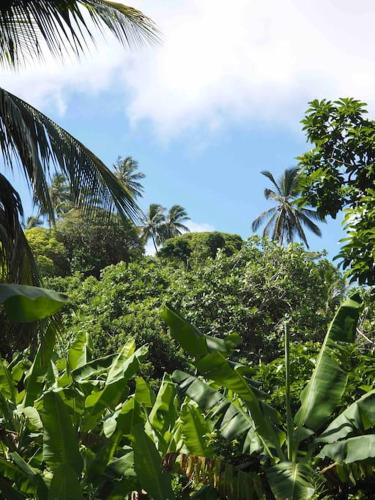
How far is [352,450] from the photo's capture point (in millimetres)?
4477

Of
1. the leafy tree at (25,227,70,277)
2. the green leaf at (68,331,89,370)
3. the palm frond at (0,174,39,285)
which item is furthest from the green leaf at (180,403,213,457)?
the leafy tree at (25,227,70,277)

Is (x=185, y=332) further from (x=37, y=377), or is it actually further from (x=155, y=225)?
(x=155, y=225)

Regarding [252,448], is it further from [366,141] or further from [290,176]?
[290,176]

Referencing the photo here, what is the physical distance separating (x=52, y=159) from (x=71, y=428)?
372 centimetres

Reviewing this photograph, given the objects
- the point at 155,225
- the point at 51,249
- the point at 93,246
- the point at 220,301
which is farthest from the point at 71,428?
the point at 155,225

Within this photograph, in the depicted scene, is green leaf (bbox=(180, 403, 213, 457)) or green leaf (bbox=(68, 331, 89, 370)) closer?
green leaf (bbox=(180, 403, 213, 457))

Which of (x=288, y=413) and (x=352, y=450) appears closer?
(x=352, y=450)

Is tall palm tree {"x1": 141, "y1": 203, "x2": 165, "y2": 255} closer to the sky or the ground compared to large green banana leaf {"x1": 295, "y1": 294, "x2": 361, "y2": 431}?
closer to the sky

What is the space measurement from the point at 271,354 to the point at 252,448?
36.1 ft

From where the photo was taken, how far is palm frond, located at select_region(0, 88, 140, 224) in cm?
729

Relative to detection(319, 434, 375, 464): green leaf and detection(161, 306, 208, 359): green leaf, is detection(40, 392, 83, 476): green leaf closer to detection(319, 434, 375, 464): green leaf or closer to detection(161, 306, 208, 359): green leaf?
detection(161, 306, 208, 359): green leaf

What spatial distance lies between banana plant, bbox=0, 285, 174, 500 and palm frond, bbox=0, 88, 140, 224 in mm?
1687

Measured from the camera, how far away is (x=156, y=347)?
48.5ft

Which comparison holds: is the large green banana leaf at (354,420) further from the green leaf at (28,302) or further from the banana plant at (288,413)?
the green leaf at (28,302)
